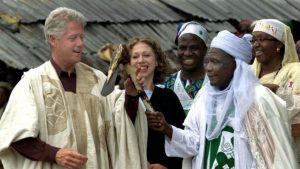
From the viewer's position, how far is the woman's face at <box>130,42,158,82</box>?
7234 millimetres

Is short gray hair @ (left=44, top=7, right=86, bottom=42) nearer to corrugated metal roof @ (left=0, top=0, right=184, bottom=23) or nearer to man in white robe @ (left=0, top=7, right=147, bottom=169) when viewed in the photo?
man in white robe @ (left=0, top=7, right=147, bottom=169)

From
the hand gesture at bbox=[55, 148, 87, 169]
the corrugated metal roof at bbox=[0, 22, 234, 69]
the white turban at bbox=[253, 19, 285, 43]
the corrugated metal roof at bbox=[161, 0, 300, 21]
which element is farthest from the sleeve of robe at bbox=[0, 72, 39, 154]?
the corrugated metal roof at bbox=[161, 0, 300, 21]

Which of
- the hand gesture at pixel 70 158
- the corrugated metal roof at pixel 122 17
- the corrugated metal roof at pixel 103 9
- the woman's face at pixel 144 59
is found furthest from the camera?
the corrugated metal roof at pixel 103 9

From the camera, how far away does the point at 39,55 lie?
930 cm

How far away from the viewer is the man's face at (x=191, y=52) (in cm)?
777

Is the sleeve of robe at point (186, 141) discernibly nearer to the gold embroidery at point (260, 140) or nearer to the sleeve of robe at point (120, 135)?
the sleeve of robe at point (120, 135)

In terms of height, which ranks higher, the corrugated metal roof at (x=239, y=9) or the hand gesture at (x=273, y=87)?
the corrugated metal roof at (x=239, y=9)

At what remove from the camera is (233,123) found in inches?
258

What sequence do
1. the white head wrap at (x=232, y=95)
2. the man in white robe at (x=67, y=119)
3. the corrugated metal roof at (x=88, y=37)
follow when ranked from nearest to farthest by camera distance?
1. the man in white robe at (x=67, y=119)
2. the white head wrap at (x=232, y=95)
3. the corrugated metal roof at (x=88, y=37)

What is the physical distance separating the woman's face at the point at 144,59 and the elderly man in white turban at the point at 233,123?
1.96ft

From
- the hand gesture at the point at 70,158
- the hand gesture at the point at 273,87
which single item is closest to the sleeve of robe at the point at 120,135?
the hand gesture at the point at 70,158

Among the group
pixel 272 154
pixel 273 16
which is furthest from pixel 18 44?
pixel 273 16

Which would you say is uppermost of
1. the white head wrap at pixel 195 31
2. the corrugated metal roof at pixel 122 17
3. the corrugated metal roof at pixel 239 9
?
the corrugated metal roof at pixel 239 9

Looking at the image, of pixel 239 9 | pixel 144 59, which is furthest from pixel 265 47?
pixel 239 9
